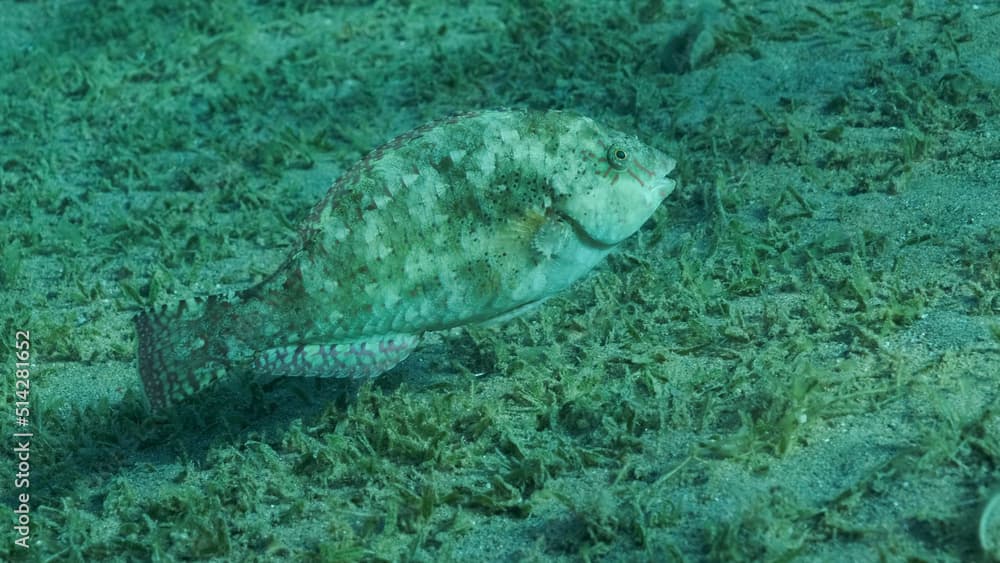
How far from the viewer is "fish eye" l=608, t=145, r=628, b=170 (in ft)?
12.2

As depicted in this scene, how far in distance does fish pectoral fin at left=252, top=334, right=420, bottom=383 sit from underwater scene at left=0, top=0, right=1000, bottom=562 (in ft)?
0.04

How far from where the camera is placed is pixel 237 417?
4.39 metres

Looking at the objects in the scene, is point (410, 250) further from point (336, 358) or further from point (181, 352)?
point (181, 352)

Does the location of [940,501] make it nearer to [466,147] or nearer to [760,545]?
[760,545]

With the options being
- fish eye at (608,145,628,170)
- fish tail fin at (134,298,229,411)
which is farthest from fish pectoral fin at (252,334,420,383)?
fish eye at (608,145,628,170)

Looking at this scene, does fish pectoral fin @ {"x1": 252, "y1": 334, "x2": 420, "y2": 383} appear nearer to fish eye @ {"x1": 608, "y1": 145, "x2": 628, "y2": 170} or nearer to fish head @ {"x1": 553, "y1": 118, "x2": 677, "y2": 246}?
fish head @ {"x1": 553, "y1": 118, "x2": 677, "y2": 246}

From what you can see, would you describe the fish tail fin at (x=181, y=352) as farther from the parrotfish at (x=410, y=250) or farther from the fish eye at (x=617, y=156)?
the fish eye at (x=617, y=156)

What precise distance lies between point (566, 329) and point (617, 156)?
114 centimetres

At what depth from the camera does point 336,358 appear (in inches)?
146

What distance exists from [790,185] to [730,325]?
1.38 m

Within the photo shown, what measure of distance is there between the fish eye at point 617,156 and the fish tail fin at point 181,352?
168cm

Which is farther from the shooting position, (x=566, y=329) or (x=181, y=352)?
(x=566, y=329)

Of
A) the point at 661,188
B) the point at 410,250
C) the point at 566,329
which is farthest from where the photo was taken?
the point at 566,329

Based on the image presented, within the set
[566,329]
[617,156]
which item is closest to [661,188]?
[617,156]
